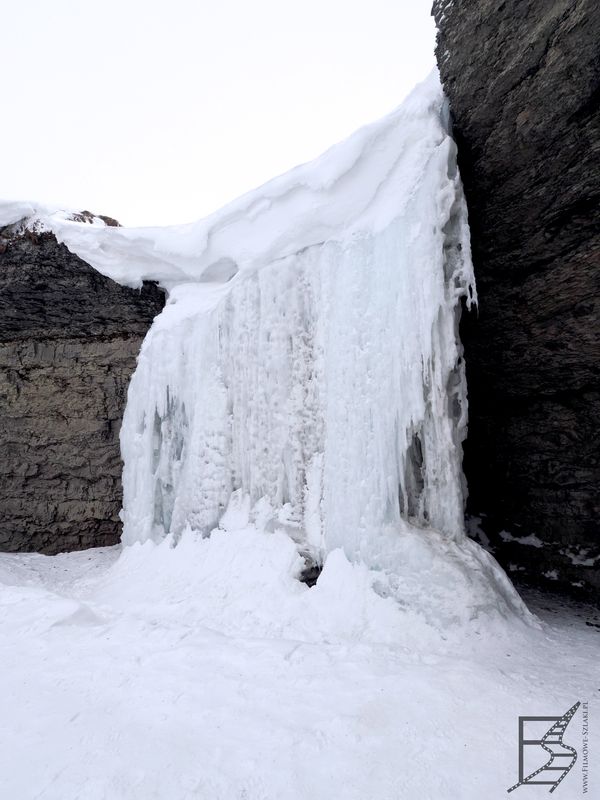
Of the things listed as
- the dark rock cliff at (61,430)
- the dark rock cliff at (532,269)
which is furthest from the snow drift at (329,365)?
the dark rock cliff at (61,430)

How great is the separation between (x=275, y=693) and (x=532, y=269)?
455 centimetres

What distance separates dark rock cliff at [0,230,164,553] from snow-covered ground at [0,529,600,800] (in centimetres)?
350

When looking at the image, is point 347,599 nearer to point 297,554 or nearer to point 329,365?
point 297,554

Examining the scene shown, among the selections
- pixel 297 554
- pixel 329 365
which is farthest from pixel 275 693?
pixel 329 365

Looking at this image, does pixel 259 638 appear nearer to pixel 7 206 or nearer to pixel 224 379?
pixel 224 379

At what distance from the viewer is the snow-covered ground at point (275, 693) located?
2049 millimetres

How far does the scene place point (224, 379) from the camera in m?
5.73

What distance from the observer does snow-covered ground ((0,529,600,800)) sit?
2049 mm

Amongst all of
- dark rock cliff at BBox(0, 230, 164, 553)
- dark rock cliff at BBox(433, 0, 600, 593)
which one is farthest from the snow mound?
dark rock cliff at BBox(0, 230, 164, 553)

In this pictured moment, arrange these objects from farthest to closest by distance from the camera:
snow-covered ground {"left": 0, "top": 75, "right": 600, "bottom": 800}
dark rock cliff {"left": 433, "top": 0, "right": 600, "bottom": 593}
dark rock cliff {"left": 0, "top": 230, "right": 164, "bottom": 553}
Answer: dark rock cliff {"left": 0, "top": 230, "right": 164, "bottom": 553} < dark rock cliff {"left": 433, "top": 0, "right": 600, "bottom": 593} < snow-covered ground {"left": 0, "top": 75, "right": 600, "bottom": 800}

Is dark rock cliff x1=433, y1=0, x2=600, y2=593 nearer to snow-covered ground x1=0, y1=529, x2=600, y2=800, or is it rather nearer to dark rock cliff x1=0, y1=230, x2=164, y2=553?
snow-covered ground x1=0, y1=529, x2=600, y2=800

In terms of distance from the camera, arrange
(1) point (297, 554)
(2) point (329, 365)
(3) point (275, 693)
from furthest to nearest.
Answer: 1. (2) point (329, 365)
2. (1) point (297, 554)
3. (3) point (275, 693)

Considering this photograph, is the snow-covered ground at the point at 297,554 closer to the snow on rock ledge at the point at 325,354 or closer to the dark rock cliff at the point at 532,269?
the snow on rock ledge at the point at 325,354

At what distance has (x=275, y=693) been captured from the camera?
272 cm
